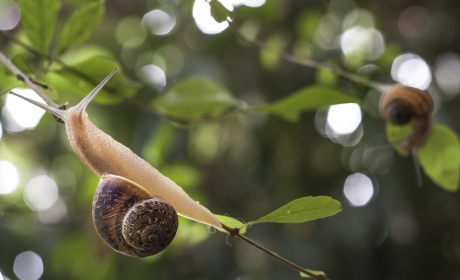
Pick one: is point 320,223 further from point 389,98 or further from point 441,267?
point 389,98

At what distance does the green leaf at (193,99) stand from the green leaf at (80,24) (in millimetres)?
209

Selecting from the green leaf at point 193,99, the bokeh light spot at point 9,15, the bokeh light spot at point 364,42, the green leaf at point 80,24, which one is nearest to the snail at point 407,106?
the green leaf at point 193,99

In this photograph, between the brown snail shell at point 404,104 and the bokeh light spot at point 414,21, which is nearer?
the brown snail shell at point 404,104

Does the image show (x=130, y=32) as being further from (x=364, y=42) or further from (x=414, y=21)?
(x=414, y=21)

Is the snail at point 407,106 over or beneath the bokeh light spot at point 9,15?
beneath

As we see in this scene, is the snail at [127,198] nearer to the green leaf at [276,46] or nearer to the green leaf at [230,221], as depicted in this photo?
the green leaf at [230,221]

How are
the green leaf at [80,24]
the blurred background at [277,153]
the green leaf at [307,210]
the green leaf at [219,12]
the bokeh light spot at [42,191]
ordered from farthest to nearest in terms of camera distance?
the bokeh light spot at [42,191] → the blurred background at [277,153] → the green leaf at [80,24] → the green leaf at [219,12] → the green leaf at [307,210]

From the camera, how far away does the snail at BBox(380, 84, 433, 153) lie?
72cm

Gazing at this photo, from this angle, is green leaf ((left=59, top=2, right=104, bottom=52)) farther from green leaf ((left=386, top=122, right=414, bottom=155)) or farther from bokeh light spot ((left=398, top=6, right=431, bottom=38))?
bokeh light spot ((left=398, top=6, right=431, bottom=38))

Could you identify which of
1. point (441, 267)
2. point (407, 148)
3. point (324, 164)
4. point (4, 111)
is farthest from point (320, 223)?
point (4, 111)

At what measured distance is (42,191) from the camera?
2.07 meters

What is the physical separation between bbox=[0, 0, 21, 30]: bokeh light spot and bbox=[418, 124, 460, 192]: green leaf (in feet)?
5.22

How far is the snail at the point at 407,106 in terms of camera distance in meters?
0.72

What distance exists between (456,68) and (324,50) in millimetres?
600
